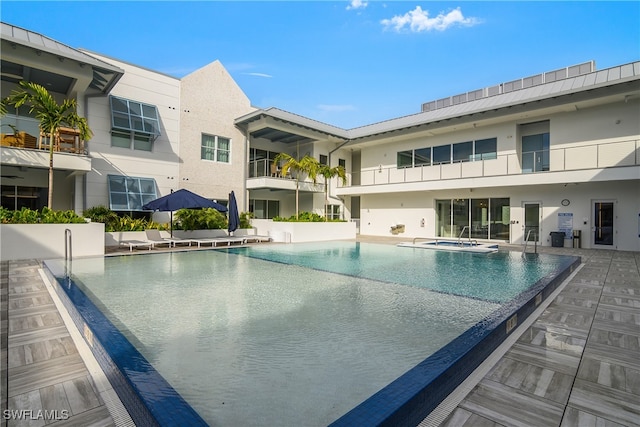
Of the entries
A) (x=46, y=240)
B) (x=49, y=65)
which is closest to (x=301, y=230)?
(x=46, y=240)

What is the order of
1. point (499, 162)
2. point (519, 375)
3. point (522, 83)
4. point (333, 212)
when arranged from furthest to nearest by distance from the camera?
1. point (333, 212)
2. point (522, 83)
3. point (499, 162)
4. point (519, 375)

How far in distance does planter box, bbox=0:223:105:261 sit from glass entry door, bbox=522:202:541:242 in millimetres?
18111

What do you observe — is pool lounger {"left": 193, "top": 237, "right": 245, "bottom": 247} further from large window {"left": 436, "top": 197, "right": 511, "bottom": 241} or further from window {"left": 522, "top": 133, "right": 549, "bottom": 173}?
window {"left": 522, "top": 133, "right": 549, "bottom": 173}

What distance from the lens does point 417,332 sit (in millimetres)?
4266

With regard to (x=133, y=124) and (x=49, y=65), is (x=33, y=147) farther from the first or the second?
(x=133, y=124)

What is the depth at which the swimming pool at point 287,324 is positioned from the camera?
276cm

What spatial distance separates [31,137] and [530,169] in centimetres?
2079

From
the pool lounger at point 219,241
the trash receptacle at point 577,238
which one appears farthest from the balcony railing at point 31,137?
the trash receptacle at point 577,238

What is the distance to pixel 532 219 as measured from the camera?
16172 millimetres

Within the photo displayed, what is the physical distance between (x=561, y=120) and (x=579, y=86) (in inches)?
71.5

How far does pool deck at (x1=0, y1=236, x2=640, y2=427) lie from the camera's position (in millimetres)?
2439

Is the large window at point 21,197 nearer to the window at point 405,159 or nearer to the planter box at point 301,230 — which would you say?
the planter box at point 301,230

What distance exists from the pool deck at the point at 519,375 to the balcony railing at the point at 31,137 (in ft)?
29.3

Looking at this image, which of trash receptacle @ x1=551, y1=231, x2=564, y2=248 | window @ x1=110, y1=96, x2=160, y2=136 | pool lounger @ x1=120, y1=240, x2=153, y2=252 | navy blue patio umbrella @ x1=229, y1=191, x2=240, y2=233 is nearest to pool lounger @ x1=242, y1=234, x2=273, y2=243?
navy blue patio umbrella @ x1=229, y1=191, x2=240, y2=233
